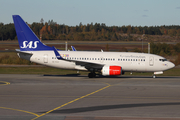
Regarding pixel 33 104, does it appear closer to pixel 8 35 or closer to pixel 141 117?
pixel 141 117

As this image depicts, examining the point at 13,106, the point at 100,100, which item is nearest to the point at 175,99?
the point at 100,100

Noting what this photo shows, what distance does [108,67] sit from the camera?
33656 millimetres

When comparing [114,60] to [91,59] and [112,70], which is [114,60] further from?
[91,59]

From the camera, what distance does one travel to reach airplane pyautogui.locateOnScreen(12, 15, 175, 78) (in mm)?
34812

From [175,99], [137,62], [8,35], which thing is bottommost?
[175,99]

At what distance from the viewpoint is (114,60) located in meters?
35.4

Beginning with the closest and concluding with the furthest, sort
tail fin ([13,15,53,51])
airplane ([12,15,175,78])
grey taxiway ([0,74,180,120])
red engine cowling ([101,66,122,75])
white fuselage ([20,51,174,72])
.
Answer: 1. grey taxiway ([0,74,180,120])
2. red engine cowling ([101,66,122,75])
3. airplane ([12,15,175,78])
4. white fuselage ([20,51,174,72])
5. tail fin ([13,15,53,51])

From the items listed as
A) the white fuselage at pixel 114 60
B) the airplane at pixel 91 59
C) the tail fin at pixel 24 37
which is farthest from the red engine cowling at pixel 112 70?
the tail fin at pixel 24 37

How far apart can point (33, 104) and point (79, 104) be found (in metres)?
3.20

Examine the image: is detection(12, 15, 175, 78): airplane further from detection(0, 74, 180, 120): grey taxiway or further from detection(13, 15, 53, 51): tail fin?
detection(0, 74, 180, 120): grey taxiway

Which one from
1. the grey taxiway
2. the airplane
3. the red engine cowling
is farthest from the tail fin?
the grey taxiway

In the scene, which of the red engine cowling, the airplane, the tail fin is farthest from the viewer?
the tail fin

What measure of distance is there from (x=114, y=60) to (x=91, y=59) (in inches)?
127

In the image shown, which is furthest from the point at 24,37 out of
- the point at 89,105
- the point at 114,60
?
the point at 89,105
